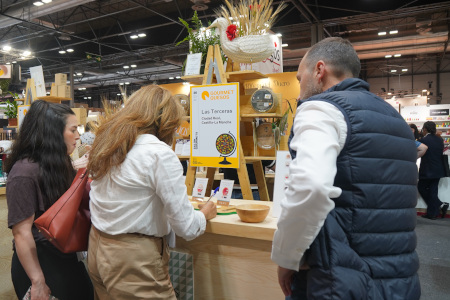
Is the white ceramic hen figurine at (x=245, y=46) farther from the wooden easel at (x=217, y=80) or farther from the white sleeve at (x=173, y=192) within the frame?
the white sleeve at (x=173, y=192)

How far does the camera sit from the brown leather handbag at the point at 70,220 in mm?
1528

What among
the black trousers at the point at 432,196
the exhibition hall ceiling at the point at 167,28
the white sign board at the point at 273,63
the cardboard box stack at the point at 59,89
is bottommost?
the black trousers at the point at 432,196

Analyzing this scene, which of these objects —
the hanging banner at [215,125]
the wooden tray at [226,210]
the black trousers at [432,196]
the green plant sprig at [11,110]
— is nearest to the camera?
the wooden tray at [226,210]

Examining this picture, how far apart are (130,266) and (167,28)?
11671 mm

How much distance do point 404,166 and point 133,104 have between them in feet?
3.50

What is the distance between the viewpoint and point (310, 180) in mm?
979

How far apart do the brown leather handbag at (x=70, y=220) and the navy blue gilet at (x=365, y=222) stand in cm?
103

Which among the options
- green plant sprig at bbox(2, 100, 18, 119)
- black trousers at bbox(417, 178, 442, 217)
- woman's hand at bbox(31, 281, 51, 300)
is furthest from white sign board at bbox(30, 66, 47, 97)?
black trousers at bbox(417, 178, 442, 217)

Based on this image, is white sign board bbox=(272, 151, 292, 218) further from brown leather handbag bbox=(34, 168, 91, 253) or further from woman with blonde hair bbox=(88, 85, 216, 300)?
brown leather handbag bbox=(34, 168, 91, 253)

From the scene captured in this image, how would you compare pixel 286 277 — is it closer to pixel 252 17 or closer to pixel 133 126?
pixel 133 126

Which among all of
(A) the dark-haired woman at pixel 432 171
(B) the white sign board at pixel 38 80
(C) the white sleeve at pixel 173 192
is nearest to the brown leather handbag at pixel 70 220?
(C) the white sleeve at pixel 173 192

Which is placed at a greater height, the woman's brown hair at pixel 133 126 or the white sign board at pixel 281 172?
the woman's brown hair at pixel 133 126

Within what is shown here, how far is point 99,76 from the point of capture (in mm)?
19594

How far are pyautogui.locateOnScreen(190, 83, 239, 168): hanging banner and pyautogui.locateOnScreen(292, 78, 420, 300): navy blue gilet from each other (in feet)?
4.22
